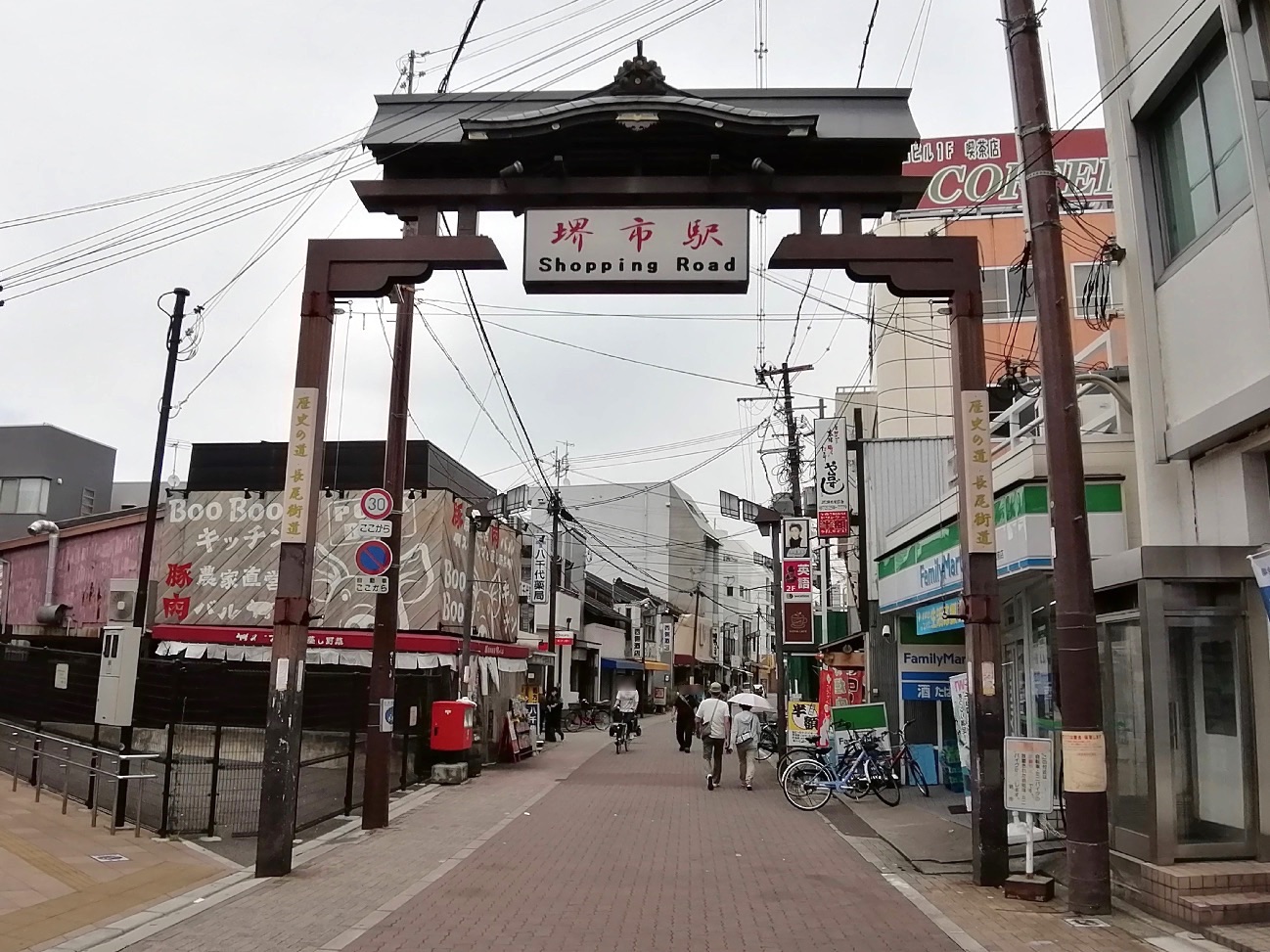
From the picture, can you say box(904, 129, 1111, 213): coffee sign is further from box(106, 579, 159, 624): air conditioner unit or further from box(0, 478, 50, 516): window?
box(0, 478, 50, 516): window

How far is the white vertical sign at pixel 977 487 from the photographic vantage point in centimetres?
1037

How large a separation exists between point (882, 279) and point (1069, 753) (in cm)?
487

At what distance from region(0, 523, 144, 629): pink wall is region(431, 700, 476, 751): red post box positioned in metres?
14.7

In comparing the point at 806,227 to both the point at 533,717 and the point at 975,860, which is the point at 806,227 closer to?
the point at 975,860

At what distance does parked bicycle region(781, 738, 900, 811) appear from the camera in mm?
16375

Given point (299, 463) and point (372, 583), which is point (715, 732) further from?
point (299, 463)

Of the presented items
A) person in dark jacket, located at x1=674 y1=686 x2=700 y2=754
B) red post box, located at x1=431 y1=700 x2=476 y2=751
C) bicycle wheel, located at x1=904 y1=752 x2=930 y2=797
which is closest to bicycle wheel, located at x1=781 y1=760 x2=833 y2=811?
bicycle wheel, located at x1=904 y1=752 x2=930 y2=797

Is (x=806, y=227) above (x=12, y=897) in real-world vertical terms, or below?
above

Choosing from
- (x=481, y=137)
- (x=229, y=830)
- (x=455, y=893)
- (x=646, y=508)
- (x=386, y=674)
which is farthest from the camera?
(x=646, y=508)

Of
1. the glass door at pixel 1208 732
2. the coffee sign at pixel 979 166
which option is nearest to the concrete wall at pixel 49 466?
the coffee sign at pixel 979 166

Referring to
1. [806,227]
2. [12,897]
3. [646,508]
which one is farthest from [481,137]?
[646,508]

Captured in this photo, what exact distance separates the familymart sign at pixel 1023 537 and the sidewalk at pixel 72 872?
8.42 m

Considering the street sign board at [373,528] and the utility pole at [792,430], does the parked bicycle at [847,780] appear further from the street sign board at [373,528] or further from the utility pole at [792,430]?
the utility pole at [792,430]

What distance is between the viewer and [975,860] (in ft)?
32.7
